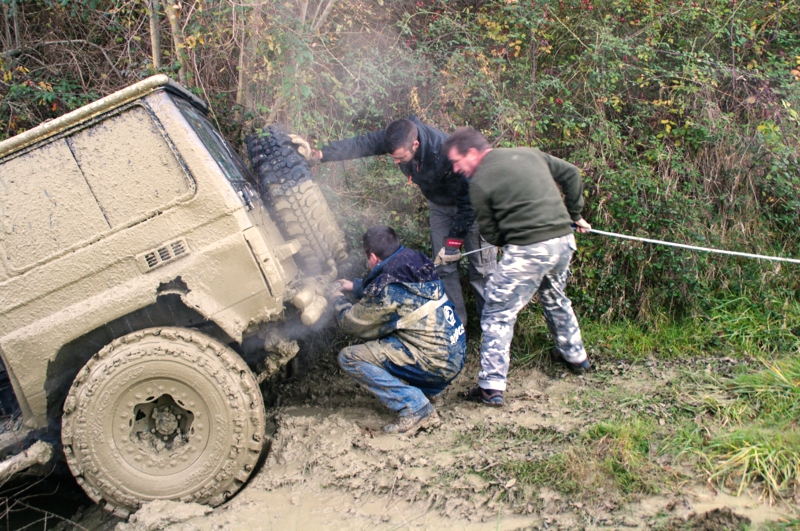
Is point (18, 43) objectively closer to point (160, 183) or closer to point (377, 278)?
point (160, 183)

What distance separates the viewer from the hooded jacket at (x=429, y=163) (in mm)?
4371

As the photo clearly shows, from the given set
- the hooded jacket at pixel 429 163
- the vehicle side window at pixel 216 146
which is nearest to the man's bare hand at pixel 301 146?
the hooded jacket at pixel 429 163

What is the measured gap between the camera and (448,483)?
10.1 ft

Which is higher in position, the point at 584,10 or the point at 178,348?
the point at 584,10

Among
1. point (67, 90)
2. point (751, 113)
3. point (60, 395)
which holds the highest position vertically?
point (67, 90)

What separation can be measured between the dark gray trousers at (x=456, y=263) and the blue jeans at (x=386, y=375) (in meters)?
1.00

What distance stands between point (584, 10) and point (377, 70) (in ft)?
7.45

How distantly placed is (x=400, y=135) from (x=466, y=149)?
67 centimetres

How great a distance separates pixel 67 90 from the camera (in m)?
5.24

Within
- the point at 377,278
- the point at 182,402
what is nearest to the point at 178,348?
the point at 182,402

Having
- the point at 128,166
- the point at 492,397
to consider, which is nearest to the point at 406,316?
the point at 492,397

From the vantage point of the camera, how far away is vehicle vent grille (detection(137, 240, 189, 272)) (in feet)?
10.1

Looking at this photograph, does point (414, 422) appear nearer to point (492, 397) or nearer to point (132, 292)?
point (492, 397)

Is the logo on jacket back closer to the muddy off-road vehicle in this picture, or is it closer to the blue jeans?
the blue jeans
